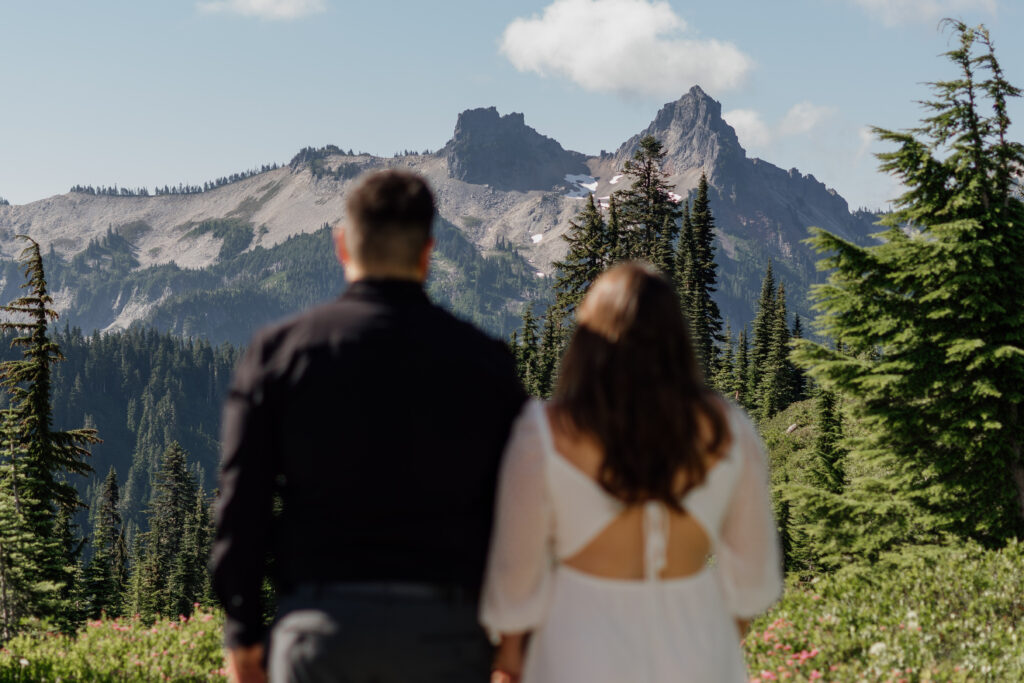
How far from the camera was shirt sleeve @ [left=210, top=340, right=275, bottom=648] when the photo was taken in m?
2.62

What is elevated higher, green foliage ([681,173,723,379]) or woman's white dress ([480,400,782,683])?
green foliage ([681,173,723,379])

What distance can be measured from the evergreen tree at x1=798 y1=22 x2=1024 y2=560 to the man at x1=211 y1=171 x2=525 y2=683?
13.6 meters

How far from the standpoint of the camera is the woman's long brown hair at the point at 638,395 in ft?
8.20

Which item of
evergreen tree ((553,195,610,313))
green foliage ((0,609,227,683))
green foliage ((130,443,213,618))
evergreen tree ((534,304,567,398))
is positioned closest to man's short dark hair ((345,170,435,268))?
green foliage ((0,609,227,683))

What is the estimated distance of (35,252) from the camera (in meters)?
27.4

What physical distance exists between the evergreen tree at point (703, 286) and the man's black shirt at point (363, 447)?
159ft

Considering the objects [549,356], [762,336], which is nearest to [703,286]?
[549,356]

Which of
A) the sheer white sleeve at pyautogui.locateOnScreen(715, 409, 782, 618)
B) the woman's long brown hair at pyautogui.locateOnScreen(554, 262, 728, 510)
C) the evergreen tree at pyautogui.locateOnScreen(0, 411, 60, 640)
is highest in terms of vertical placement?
the woman's long brown hair at pyautogui.locateOnScreen(554, 262, 728, 510)

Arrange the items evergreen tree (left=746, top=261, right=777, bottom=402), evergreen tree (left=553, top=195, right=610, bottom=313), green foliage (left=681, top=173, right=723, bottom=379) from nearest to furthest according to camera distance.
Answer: evergreen tree (left=553, top=195, right=610, bottom=313) < green foliage (left=681, top=173, right=723, bottom=379) < evergreen tree (left=746, top=261, right=777, bottom=402)

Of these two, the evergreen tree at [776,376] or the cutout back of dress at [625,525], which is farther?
the evergreen tree at [776,376]

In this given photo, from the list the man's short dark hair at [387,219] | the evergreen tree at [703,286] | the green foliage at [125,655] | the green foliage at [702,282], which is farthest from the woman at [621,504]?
the green foliage at [702,282]

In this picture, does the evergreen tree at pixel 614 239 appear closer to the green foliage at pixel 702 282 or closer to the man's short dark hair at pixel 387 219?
the green foliage at pixel 702 282

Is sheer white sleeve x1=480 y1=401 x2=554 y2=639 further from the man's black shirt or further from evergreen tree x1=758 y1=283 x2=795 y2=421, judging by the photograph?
evergreen tree x1=758 y1=283 x2=795 y2=421

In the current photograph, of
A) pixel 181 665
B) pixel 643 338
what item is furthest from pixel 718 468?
pixel 181 665
